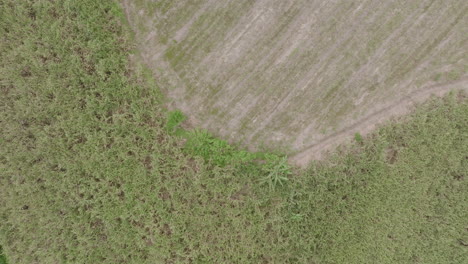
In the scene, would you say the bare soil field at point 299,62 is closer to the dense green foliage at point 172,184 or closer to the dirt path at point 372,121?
the dirt path at point 372,121

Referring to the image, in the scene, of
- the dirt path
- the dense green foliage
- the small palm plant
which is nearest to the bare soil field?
the dirt path

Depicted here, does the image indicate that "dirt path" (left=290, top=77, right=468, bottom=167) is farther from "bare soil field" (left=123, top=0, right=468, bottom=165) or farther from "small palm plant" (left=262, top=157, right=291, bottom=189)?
"small palm plant" (left=262, top=157, right=291, bottom=189)

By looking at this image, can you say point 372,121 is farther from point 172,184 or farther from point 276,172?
point 172,184

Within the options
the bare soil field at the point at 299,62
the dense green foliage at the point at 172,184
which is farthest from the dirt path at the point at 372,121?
the dense green foliage at the point at 172,184

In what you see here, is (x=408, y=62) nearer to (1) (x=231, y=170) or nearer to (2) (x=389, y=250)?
(2) (x=389, y=250)

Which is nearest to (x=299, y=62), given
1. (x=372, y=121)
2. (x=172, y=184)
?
(x=372, y=121)

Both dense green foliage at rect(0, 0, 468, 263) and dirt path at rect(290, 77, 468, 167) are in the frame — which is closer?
dense green foliage at rect(0, 0, 468, 263)

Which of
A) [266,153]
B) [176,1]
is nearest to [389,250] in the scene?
[266,153]
